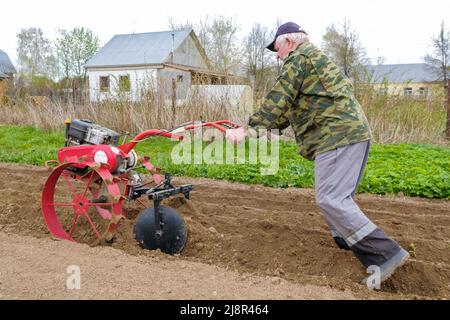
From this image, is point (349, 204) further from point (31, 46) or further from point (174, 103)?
point (31, 46)

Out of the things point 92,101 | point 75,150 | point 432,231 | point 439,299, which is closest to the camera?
point 439,299

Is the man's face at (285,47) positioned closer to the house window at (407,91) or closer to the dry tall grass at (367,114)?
the dry tall grass at (367,114)

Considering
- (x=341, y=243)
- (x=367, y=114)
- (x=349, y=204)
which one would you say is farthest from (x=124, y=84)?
(x=349, y=204)

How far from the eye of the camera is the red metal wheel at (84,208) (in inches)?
176

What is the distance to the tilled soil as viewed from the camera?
3500mm

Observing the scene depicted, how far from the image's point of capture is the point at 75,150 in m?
4.61

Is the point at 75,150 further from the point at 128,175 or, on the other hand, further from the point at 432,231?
the point at 432,231

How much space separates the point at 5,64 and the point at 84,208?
41.6 metres

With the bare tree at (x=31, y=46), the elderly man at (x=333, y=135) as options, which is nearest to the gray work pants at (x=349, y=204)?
the elderly man at (x=333, y=135)

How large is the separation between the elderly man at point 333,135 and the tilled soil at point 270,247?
34 centimetres

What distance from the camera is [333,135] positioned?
3.67 meters

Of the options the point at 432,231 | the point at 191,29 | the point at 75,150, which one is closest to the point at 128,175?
the point at 75,150

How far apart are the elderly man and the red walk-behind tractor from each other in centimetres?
73
